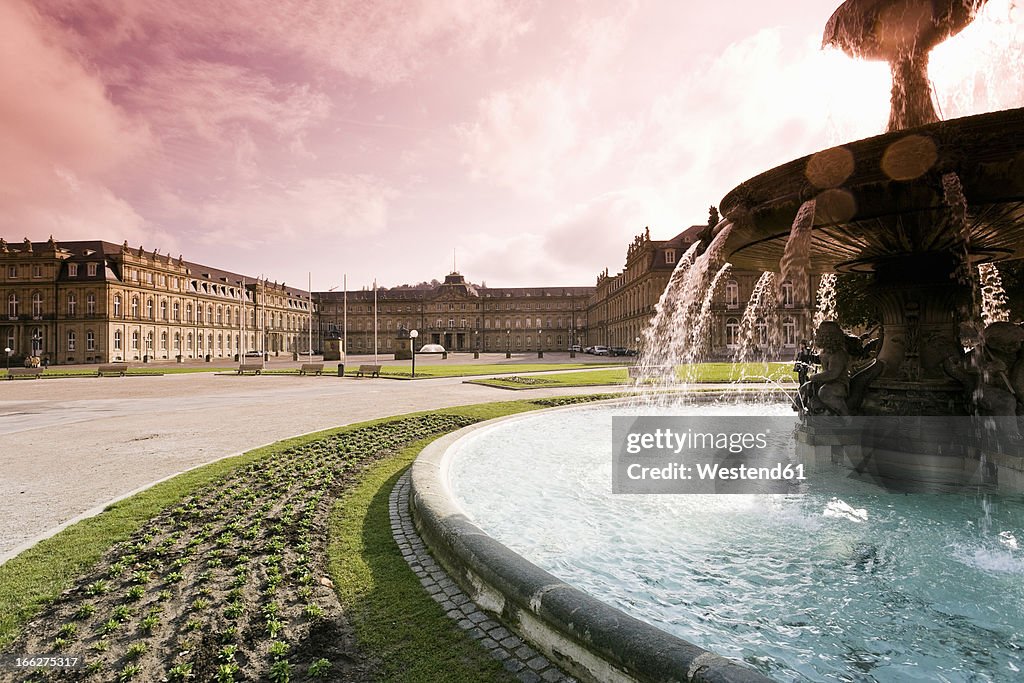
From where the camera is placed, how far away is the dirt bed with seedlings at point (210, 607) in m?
2.57

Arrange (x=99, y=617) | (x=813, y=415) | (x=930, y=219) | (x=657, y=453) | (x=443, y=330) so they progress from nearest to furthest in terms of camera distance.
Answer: (x=99, y=617) < (x=930, y=219) < (x=813, y=415) < (x=657, y=453) < (x=443, y=330)

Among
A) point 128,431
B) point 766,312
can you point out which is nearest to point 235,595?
point 128,431

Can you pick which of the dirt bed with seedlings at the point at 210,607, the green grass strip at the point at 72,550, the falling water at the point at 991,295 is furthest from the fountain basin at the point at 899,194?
the dirt bed with seedlings at the point at 210,607

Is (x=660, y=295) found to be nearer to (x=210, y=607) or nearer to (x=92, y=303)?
(x=210, y=607)

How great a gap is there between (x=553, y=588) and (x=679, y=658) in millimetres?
810

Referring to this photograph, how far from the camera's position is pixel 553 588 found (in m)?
2.63

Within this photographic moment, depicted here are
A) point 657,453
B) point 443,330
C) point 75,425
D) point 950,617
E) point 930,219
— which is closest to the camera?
point 950,617

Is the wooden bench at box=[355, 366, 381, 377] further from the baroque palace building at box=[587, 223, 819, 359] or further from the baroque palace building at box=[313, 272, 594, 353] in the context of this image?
the baroque palace building at box=[313, 272, 594, 353]

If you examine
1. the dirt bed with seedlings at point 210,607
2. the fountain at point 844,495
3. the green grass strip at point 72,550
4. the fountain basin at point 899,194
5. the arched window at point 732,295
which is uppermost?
the arched window at point 732,295

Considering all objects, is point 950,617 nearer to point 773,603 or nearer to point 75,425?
point 773,603

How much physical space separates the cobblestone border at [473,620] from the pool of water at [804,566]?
707 mm

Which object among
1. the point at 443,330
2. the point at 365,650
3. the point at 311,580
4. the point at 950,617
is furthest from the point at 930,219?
the point at 443,330

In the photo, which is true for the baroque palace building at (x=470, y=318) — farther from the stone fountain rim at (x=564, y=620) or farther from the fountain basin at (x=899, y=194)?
the stone fountain rim at (x=564, y=620)

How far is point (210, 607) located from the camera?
3.20m
